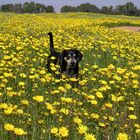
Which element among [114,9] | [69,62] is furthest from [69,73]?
[114,9]

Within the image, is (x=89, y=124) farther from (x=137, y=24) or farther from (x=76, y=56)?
(x=137, y=24)

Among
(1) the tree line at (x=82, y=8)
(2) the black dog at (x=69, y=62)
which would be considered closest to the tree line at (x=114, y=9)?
(1) the tree line at (x=82, y=8)

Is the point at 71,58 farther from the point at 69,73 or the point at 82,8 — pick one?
the point at 82,8

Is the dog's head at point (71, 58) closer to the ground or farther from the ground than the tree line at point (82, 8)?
farther from the ground

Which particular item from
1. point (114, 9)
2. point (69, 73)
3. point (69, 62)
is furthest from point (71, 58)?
point (114, 9)

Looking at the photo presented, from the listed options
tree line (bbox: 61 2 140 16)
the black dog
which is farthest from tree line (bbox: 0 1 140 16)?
the black dog

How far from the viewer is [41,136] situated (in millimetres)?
3793

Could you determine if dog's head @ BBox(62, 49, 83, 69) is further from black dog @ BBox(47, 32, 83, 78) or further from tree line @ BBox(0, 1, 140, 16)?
tree line @ BBox(0, 1, 140, 16)

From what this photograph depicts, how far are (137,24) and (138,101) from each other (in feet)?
101

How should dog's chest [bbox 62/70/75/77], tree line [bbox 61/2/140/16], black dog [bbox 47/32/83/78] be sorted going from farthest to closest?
tree line [bbox 61/2/140/16] → black dog [bbox 47/32/83/78] → dog's chest [bbox 62/70/75/77]

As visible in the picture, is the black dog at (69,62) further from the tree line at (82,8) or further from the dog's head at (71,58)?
the tree line at (82,8)

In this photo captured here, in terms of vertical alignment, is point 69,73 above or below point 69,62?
below

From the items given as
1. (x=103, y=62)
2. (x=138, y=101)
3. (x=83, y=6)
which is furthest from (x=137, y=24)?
(x=83, y=6)

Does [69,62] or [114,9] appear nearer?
[69,62]
